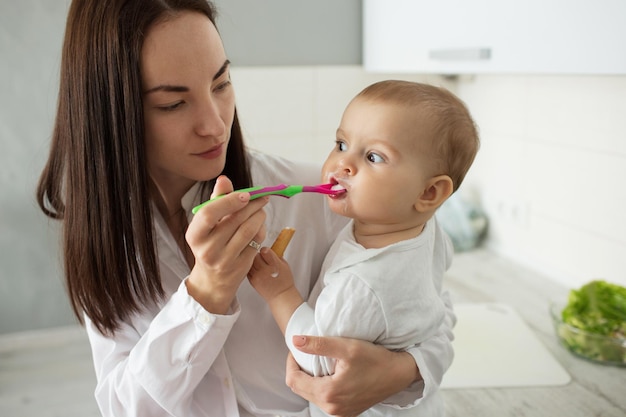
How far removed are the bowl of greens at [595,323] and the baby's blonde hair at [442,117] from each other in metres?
0.76

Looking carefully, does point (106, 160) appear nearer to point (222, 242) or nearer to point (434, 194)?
point (222, 242)

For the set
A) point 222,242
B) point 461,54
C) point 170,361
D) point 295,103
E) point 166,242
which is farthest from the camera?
point 295,103

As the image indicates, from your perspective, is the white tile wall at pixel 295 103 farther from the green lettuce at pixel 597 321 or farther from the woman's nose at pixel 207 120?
the woman's nose at pixel 207 120

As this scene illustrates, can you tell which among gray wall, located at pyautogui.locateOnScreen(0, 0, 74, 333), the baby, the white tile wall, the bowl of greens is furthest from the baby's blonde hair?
gray wall, located at pyautogui.locateOnScreen(0, 0, 74, 333)

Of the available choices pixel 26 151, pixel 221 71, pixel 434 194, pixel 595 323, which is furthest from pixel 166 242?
pixel 26 151

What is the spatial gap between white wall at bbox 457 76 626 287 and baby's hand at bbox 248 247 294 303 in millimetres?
1128

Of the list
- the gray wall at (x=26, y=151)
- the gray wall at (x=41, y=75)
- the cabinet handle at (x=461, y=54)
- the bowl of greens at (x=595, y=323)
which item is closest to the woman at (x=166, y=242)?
the bowl of greens at (x=595, y=323)

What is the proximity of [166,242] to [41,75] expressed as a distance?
131 centimetres

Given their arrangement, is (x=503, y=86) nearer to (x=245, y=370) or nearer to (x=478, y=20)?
(x=478, y=20)

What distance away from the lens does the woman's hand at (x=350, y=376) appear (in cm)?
84

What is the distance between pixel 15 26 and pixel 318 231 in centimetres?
147

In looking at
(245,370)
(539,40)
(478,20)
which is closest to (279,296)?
(245,370)

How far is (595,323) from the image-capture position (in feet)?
4.75

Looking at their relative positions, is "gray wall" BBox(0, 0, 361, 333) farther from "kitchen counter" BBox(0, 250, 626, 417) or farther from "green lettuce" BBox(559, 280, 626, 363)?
"green lettuce" BBox(559, 280, 626, 363)
